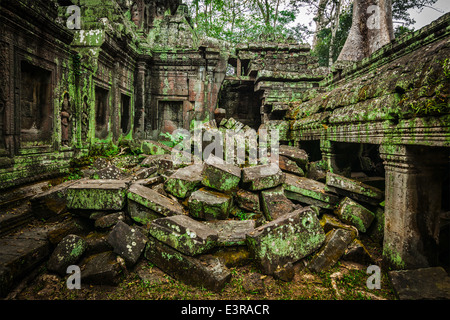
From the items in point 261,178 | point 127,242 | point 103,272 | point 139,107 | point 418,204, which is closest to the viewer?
point 103,272

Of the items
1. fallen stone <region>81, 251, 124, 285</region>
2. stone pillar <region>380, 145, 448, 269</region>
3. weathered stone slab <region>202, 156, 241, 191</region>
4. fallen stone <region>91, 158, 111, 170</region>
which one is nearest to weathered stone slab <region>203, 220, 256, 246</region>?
weathered stone slab <region>202, 156, 241, 191</region>

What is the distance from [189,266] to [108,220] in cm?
139

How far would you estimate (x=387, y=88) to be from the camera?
113 inches

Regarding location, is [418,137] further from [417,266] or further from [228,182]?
[228,182]

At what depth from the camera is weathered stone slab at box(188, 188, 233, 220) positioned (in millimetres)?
3185

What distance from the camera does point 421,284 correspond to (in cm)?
218

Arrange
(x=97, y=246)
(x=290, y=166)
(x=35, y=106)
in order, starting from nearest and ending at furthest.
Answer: (x=97, y=246) → (x=290, y=166) → (x=35, y=106)

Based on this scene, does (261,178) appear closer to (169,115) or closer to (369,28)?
(169,115)

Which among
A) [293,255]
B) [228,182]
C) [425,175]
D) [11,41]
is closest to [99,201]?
[228,182]

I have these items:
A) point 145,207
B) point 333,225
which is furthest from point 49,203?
point 333,225

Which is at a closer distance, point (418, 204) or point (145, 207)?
point (418, 204)

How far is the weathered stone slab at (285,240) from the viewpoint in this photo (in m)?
2.62
